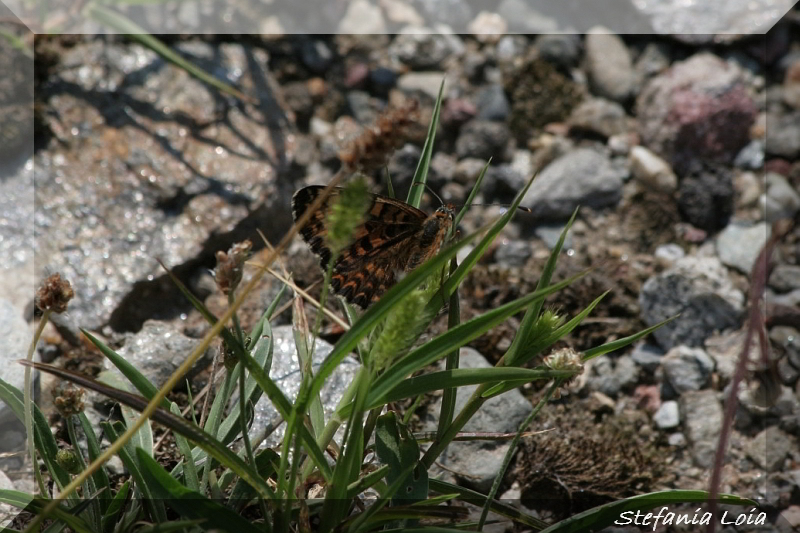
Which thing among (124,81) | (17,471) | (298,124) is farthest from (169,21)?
(17,471)

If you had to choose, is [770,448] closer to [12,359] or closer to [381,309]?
[381,309]

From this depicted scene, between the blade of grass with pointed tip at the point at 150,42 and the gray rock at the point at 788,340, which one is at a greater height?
the blade of grass with pointed tip at the point at 150,42

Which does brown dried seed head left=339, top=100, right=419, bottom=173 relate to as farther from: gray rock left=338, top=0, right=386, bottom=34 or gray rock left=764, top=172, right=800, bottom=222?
gray rock left=338, top=0, right=386, bottom=34

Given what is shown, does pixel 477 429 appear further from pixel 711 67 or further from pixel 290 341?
pixel 711 67

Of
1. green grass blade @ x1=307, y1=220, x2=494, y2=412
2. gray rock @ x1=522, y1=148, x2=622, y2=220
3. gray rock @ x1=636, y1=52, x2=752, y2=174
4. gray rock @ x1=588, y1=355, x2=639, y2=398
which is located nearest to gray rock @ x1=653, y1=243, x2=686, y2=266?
gray rock @ x1=522, y1=148, x2=622, y2=220

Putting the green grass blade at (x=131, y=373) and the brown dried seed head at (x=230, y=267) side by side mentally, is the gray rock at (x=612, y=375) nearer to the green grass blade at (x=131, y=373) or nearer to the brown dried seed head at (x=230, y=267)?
the green grass blade at (x=131, y=373)

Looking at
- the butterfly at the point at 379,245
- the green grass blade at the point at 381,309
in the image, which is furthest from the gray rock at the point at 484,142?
the green grass blade at the point at 381,309

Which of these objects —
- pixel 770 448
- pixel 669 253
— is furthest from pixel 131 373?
pixel 669 253
